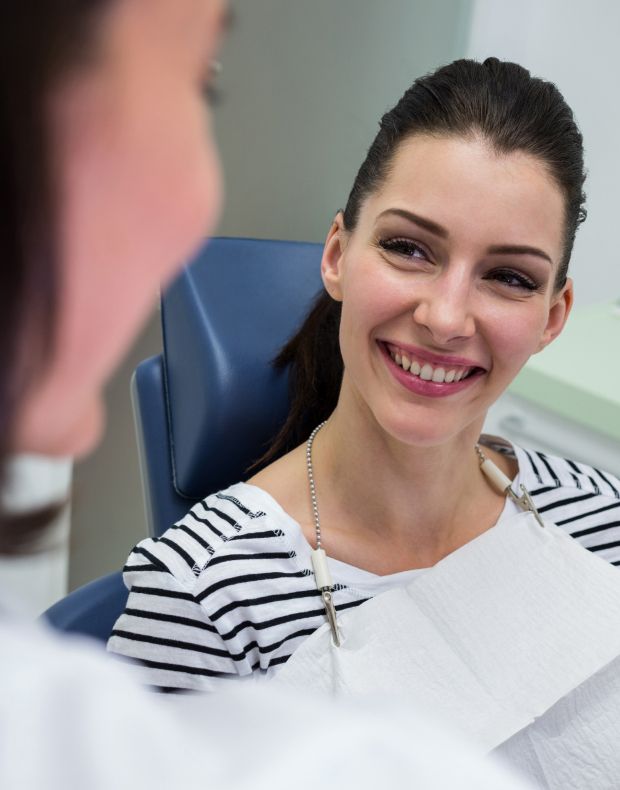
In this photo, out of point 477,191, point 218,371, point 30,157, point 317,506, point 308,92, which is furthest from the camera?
point 308,92

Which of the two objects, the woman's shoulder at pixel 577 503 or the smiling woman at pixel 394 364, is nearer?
the smiling woman at pixel 394 364

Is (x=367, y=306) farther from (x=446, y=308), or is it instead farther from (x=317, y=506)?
(x=317, y=506)

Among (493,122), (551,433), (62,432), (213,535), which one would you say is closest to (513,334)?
(493,122)

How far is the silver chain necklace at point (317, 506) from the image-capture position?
2.56 feet

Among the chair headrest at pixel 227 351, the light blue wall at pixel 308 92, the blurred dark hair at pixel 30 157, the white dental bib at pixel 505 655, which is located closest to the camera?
the blurred dark hair at pixel 30 157

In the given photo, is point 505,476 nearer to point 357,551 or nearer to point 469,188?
point 357,551

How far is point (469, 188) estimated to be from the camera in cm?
75

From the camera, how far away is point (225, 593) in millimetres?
766

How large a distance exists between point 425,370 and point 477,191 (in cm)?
15

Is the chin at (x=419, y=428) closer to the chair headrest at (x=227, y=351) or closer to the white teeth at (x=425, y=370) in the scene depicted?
the white teeth at (x=425, y=370)

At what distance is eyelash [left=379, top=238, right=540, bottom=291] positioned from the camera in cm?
78

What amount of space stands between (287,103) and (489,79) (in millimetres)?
600

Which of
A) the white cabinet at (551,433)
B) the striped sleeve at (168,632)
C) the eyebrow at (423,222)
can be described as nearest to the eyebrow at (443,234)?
the eyebrow at (423,222)

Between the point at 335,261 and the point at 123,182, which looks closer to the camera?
the point at 123,182
